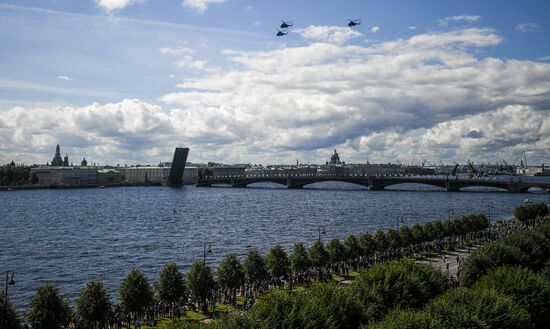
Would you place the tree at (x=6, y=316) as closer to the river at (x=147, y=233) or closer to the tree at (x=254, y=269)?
the river at (x=147, y=233)

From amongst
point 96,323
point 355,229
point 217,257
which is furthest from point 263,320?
point 355,229

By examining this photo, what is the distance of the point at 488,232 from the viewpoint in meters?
61.0

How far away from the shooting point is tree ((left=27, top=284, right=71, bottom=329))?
24891 millimetres

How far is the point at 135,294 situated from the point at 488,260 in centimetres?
1925

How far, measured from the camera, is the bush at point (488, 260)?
30116 millimetres

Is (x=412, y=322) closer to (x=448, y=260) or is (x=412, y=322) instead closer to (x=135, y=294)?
(x=135, y=294)

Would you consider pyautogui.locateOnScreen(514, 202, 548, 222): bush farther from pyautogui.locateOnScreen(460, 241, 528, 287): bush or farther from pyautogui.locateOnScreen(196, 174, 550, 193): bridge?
pyautogui.locateOnScreen(196, 174, 550, 193): bridge

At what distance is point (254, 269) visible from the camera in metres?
36.7

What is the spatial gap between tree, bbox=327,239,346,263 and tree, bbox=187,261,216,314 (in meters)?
12.9

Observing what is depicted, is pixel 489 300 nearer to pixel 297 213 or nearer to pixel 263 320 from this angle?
pixel 263 320

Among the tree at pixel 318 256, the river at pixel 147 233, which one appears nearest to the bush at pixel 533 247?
the tree at pixel 318 256

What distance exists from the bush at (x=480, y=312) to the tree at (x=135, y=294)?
16049 mm

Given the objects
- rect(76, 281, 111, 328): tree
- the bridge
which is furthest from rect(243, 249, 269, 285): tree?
the bridge

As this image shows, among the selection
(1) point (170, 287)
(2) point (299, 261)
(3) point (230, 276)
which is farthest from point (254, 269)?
(1) point (170, 287)
